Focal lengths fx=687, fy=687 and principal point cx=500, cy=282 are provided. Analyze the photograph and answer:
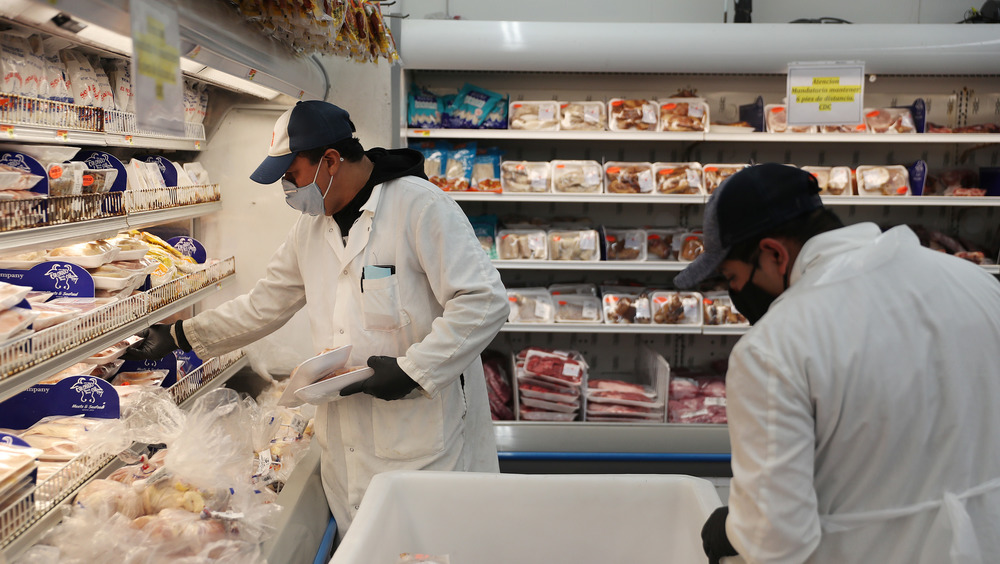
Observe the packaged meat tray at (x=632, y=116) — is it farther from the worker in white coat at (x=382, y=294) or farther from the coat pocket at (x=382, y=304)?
the coat pocket at (x=382, y=304)

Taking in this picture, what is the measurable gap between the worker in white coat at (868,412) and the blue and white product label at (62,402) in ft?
5.74

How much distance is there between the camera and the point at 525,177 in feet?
→ 13.4

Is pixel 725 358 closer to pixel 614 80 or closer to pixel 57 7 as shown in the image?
pixel 614 80

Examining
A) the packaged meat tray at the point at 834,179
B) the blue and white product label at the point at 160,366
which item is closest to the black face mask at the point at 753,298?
the blue and white product label at the point at 160,366

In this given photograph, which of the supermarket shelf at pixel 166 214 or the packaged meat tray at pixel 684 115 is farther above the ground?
the packaged meat tray at pixel 684 115

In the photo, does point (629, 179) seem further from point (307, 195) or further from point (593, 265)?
point (307, 195)

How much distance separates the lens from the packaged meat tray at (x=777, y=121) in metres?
4.03

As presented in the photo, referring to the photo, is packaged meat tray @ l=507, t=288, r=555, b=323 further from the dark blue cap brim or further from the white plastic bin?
the white plastic bin

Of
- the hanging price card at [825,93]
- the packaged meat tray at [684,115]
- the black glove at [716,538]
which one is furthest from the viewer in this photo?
the packaged meat tray at [684,115]

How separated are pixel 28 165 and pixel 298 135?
0.71 m

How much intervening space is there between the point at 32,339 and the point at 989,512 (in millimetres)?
2030

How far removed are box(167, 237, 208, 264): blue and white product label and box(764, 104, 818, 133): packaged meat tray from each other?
10.5 feet

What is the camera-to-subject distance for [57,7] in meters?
1.21

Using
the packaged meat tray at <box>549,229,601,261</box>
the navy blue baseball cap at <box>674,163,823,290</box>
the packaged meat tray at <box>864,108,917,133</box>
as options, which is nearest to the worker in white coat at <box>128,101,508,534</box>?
the navy blue baseball cap at <box>674,163,823,290</box>
